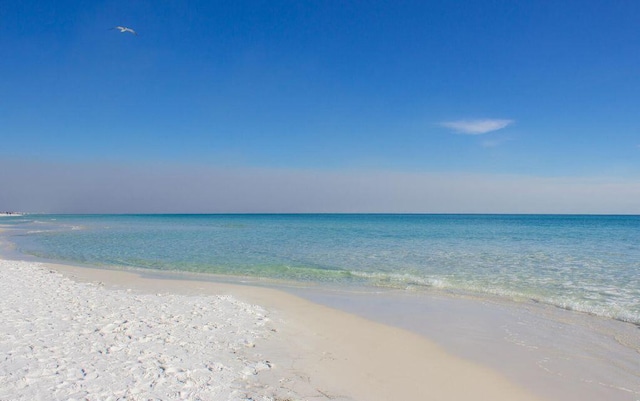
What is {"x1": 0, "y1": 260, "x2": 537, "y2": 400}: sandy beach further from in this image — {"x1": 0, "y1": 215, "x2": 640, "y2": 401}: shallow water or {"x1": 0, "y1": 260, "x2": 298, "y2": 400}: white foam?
{"x1": 0, "y1": 215, "x2": 640, "y2": 401}: shallow water

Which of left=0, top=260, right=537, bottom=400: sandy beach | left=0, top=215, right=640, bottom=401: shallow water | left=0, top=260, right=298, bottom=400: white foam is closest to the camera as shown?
left=0, top=260, right=298, bottom=400: white foam

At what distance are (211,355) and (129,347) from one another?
50.9 inches

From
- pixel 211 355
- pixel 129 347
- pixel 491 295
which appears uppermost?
pixel 129 347

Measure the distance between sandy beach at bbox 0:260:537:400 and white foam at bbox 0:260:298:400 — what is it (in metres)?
0.02

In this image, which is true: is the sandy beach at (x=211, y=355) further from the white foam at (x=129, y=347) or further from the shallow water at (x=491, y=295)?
the shallow water at (x=491, y=295)

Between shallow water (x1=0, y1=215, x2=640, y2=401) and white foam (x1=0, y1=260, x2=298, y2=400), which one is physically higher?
white foam (x1=0, y1=260, x2=298, y2=400)

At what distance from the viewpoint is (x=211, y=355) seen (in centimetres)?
658

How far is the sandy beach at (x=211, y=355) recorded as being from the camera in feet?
17.4

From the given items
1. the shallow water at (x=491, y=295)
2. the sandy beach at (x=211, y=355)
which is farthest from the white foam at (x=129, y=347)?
the shallow water at (x=491, y=295)

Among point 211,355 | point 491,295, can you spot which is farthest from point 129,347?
point 491,295

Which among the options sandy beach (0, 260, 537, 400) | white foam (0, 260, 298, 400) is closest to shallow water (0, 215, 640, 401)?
sandy beach (0, 260, 537, 400)

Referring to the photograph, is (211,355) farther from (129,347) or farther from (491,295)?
(491,295)

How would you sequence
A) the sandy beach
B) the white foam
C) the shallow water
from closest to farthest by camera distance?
the white foam, the sandy beach, the shallow water

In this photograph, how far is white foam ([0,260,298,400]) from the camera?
5.12 meters
